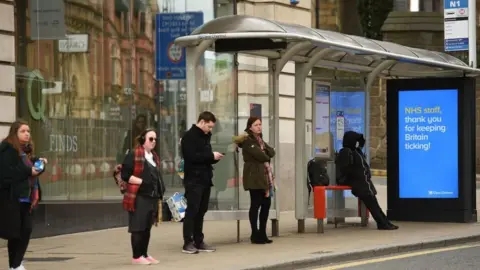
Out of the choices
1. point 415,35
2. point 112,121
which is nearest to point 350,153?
point 112,121

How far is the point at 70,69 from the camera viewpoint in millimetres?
17109

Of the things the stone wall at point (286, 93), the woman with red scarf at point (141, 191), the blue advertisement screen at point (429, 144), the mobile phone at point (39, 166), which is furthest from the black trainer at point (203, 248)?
the stone wall at point (286, 93)

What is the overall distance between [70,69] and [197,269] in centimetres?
596

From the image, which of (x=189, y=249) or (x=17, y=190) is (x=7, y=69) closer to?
(x=189, y=249)

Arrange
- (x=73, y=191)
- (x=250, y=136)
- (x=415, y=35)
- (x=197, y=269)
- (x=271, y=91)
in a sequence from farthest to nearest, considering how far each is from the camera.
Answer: (x=415, y=35) → (x=73, y=191) → (x=271, y=91) → (x=250, y=136) → (x=197, y=269)

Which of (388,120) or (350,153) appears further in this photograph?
(388,120)

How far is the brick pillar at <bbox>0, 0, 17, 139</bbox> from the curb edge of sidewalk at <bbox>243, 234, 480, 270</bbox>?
15.1 ft

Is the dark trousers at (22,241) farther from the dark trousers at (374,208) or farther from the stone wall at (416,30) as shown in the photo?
Result: the stone wall at (416,30)

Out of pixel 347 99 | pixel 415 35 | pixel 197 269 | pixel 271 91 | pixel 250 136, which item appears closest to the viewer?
pixel 197 269

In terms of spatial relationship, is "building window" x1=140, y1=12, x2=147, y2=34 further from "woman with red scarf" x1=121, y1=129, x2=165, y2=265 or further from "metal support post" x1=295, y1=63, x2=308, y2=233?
"woman with red scarf" x1=121, y1=129, x2=165, y2=265

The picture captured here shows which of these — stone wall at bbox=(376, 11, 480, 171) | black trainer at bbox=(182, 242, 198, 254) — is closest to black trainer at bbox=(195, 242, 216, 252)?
black trainer at bbox=(182, 242, 198, 254)

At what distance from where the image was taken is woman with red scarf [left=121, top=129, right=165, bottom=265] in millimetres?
12484

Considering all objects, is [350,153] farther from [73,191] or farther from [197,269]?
[197,269]

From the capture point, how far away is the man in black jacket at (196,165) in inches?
538
